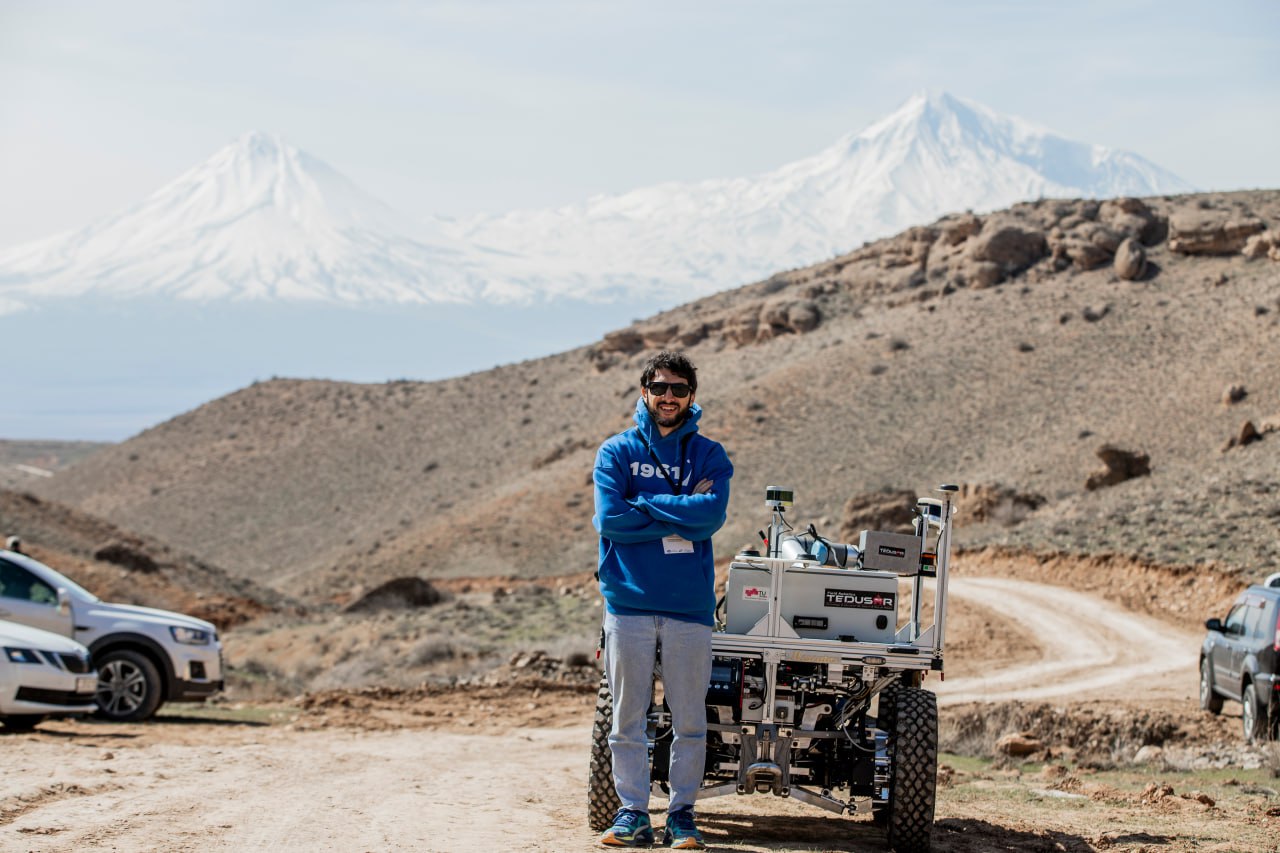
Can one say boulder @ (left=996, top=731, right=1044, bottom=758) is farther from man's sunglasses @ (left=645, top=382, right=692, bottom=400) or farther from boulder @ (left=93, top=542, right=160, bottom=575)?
boulder @ (left=93, top=542, right=160, bottom=575)

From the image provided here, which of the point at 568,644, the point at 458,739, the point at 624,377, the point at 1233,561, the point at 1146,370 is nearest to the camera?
the point at 458,739

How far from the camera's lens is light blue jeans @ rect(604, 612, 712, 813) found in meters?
7.91

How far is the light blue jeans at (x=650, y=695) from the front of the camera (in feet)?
26.0

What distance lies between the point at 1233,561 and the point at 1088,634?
4115mm

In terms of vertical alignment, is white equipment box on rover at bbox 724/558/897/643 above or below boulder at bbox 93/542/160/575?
above

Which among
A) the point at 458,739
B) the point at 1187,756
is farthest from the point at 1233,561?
the point at 458,739

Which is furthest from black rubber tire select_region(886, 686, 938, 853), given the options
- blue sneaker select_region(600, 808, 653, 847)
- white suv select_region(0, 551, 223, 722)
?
white suv select_region(0, 551, 223, 722)

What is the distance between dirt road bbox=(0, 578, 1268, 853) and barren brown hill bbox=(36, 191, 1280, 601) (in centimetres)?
2066

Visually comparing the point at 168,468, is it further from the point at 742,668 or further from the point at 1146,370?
the point at 742,668

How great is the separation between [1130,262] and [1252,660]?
52.9 meters

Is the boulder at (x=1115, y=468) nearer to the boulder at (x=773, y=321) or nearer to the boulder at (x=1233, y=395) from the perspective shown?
the boulder at (x=1233, y=395)

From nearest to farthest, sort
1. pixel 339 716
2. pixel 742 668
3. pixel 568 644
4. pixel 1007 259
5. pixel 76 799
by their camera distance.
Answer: pixel 742 668
pixel 76 799
pixel 339 716
pixel 568 644
pixel 1007 259

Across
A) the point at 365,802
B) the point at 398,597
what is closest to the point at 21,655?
the point at 365,802

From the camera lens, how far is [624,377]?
252 feet
